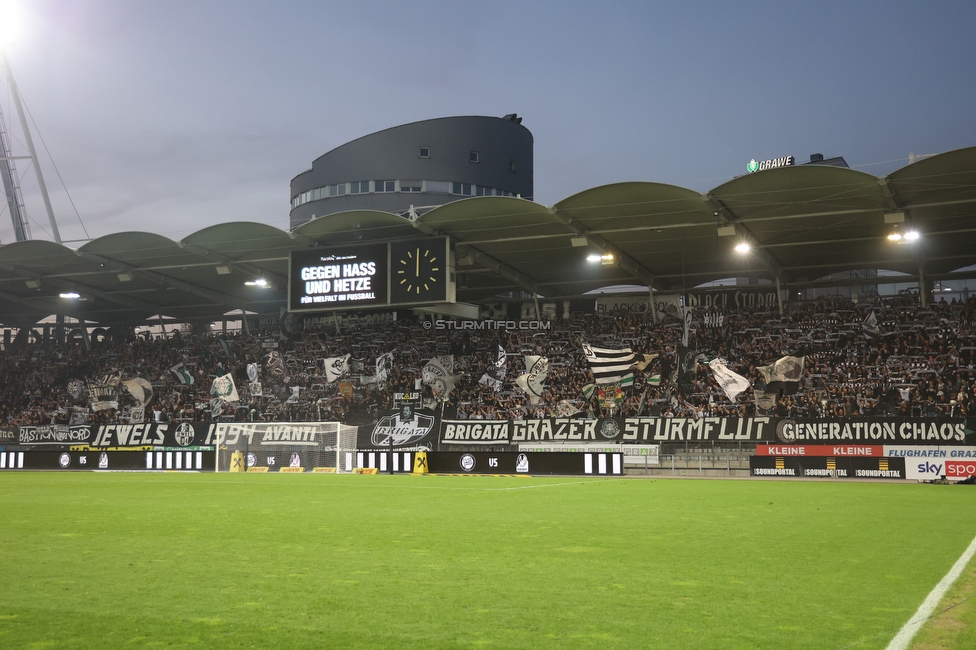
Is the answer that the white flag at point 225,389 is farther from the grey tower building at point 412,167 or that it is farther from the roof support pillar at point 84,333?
the grey tower building at point 412,167

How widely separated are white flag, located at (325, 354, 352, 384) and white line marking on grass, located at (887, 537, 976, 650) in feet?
120

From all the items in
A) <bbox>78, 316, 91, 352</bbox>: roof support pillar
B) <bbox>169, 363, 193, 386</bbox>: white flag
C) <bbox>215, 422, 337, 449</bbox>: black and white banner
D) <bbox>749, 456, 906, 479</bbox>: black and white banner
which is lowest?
<bbox>749, 456, 906, 479</bbox>: black and white banner

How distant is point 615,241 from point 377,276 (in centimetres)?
1038

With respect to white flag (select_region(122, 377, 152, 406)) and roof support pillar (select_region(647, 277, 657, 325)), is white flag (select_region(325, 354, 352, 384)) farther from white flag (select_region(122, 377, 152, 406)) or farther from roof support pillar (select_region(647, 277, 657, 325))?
roof support pillar (select_region(647, 277, 657, 325))

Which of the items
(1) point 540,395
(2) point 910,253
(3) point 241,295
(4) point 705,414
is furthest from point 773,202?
(3) point 241,295

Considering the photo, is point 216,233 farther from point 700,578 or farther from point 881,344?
point 700,578

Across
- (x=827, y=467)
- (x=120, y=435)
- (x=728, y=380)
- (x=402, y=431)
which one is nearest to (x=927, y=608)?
(x=827, y=467)

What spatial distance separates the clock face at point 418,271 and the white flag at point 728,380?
12914mm

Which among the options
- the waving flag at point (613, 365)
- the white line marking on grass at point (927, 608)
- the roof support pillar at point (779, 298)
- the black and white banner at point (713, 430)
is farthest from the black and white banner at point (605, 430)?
the white line marking on grass at point (927, 608)

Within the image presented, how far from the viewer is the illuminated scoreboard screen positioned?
109ft

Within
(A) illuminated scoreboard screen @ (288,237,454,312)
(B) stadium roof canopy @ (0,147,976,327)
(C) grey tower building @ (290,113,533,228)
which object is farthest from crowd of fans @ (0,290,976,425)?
(C) grey tower building @ (290,113,533,228)

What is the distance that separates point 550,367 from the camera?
40.9 meters

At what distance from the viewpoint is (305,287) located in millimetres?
34906

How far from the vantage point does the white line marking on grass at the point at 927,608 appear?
5789 mm
